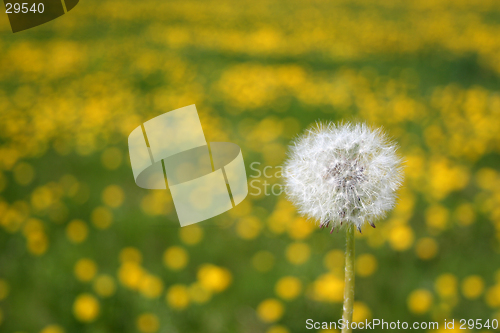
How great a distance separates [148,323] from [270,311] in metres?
0.49


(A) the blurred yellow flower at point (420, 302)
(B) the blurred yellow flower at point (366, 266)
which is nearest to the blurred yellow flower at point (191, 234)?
(B) the blurred yellow flower at point (366, 266)

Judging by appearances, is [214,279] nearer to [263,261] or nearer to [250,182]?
[263,261]

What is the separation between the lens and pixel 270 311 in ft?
5.87

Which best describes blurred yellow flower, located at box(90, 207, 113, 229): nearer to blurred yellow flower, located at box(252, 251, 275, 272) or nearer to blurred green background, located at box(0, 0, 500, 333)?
blurred green background, located at box(0, 0, 500, 333)

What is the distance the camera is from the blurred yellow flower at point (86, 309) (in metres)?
1.77

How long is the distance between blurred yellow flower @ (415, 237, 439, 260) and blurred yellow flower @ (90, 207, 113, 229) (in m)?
1.69

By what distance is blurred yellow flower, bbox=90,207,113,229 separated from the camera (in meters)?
2.51

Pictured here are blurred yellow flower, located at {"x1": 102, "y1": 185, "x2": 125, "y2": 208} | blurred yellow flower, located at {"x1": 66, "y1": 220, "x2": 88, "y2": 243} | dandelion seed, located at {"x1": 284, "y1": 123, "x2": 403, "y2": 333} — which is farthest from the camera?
blurred yellow flower, located at {"x1": 102, "y1": 185, "x2": 125, "y2": 208}

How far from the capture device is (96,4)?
8164mm

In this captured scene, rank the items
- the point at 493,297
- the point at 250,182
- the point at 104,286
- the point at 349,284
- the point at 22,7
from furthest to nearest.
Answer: the point at 22,7
the point at 250,182
the point at 104,286
the point at 493,297
the point at 349,284

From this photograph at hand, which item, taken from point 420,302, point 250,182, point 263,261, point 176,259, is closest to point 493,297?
point 420,302

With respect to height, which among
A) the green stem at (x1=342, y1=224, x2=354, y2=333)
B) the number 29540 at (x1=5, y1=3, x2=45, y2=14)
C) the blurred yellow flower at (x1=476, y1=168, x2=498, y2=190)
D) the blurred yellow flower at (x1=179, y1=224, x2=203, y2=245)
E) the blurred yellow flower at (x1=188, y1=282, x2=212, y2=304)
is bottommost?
the blurred yellow flower at (x1=476, y1=168, x2=498, y2=190)

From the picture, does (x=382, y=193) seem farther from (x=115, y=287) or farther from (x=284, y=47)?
(x=284, y=47)

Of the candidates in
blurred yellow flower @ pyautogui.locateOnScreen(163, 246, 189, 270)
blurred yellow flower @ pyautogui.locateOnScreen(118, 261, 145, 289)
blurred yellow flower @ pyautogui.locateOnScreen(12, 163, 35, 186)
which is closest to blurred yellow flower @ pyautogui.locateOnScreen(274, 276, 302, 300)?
blurred yellow flower @ pyautogui.locateOnScreen(163, 246, 189, 270)
